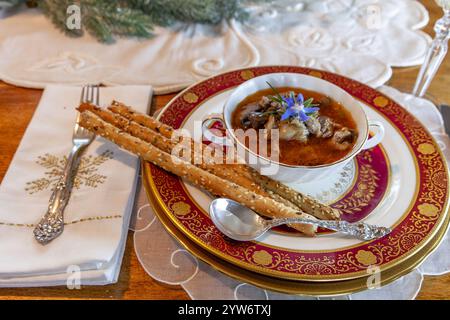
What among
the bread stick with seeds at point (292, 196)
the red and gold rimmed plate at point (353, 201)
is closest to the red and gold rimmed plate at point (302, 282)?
the red and gold rimmed plate at point (353, 201)

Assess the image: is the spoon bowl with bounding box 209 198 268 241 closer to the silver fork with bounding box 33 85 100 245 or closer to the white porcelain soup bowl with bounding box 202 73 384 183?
the white porcelain soup bowl with bounding box 202 73 384 183

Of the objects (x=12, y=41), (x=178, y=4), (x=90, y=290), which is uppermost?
(x=178, y=4)

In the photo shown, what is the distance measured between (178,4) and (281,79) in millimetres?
583

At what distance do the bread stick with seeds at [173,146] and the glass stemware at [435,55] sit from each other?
0.68 m

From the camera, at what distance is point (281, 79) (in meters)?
0.96

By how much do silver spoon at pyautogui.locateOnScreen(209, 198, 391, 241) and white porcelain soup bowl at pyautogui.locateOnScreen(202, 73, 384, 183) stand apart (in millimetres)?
99

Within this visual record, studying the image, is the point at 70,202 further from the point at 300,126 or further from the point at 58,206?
the point at 300,126

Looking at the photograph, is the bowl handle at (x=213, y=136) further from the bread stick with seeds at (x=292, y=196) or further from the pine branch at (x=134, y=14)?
the pine branch at (x=134, y=14)

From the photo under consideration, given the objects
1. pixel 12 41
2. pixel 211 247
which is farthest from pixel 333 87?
pixel 12 41

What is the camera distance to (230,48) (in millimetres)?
1324

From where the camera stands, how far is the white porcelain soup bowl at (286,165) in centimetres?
77

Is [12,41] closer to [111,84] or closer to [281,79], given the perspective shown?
[111,84]

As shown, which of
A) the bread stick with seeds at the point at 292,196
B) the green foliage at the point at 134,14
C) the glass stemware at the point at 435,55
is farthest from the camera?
the green foliage at the point at 134,14
